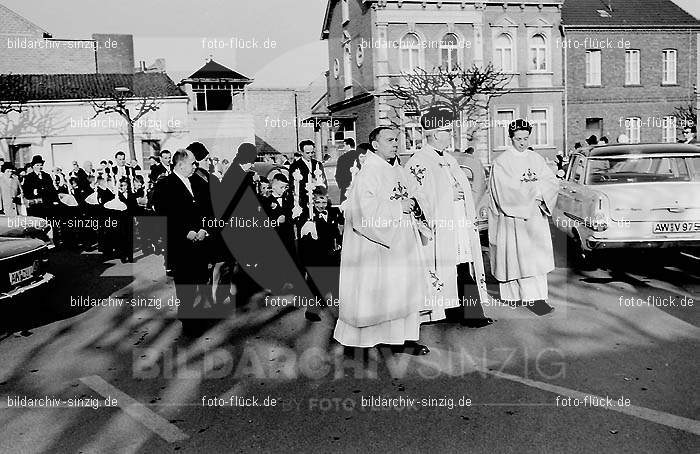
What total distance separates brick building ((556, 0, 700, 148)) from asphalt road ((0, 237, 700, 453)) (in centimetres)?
3144

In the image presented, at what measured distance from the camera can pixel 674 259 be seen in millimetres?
11023

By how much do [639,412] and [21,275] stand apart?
6.52 meters

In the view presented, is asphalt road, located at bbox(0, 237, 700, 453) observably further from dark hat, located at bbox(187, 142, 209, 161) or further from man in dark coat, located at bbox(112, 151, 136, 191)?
man in dark coat, located at bbox(112, 151, 136, 191)

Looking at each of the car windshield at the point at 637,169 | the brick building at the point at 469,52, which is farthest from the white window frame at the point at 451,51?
the car windshield at the point at 637,169

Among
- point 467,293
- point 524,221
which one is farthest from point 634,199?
point 467,293

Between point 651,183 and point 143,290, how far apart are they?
7775 mm

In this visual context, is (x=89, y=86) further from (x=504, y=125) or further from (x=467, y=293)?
(x=467, y=293)

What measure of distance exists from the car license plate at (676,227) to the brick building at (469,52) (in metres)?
25.7

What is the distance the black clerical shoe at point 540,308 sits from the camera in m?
7.89

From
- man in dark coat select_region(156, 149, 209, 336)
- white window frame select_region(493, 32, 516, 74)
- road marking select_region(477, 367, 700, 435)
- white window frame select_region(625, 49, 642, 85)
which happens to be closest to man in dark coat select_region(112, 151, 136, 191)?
man in dark coat select_region(156, 149, 209, 336)

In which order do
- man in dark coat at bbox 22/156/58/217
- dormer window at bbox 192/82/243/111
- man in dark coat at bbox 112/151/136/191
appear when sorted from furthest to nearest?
1. dormer window at bbox 192/82/243/111
2. man in dark coat at bbox 112/151/136/191
3. man in dark coat at bbox 22/156/58/217

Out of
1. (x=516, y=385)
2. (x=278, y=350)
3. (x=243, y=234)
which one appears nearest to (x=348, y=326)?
(x=278, y=350)

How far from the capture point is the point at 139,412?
16.8ft

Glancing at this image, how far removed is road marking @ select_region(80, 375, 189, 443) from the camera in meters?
4.67
